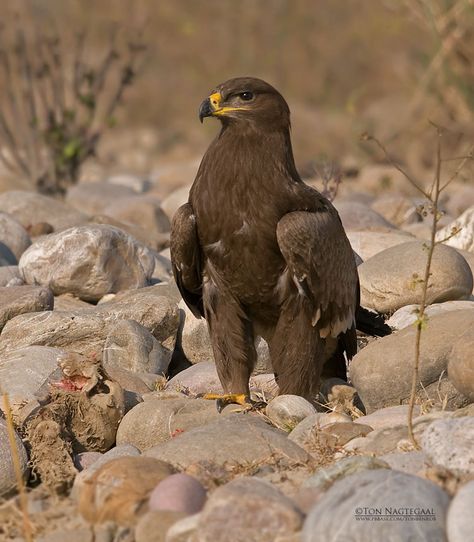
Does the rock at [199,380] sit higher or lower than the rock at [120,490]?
lower

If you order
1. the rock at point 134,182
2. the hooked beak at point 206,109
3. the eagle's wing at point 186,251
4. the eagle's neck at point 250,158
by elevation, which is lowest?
the rock at point 134,182

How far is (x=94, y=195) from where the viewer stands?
12.3 metres

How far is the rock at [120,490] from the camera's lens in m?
4.04

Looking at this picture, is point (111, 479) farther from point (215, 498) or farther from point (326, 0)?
point (326, 0)

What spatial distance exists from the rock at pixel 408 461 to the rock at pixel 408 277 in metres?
2.55

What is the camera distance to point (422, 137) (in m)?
16.8

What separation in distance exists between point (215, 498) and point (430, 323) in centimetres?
245

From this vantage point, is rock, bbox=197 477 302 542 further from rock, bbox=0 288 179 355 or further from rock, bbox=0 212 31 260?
rock, bbox=0 212 31 260

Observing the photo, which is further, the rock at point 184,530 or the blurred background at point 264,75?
the blurred background at point 264,75

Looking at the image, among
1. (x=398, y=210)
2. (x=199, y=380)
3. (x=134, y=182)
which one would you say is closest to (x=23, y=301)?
(x=199, y=380)

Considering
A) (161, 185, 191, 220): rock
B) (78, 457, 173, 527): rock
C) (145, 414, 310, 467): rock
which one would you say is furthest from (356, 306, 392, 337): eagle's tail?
(161, 185, 191, 220): rock

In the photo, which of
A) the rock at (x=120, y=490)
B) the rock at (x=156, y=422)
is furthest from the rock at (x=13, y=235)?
the rock at (x=120, y=490)

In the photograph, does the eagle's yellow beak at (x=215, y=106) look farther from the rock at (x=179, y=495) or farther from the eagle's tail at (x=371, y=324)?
the rock at (x=179, y=495)

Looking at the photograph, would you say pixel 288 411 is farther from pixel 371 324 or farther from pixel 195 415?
pixel 371 324
